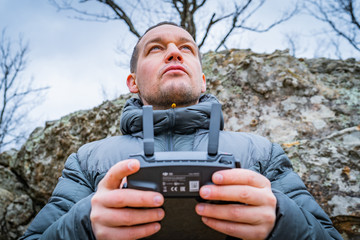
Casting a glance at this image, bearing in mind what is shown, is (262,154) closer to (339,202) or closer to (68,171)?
(339,202)

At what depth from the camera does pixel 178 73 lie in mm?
1488

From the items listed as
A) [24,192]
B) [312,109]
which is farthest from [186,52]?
[24,192]

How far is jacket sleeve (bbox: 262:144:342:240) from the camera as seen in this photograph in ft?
2.31

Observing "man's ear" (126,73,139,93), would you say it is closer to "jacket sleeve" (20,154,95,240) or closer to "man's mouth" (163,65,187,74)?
"man's mouth" (163,65,187,74)

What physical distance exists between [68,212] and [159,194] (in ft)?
1.30

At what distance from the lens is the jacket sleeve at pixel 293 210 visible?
2.31 ft

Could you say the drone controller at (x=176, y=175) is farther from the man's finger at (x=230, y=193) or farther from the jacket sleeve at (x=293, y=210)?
the jacket sleeve at (x=293, y=210)

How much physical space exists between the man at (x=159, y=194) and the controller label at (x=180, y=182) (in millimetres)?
27

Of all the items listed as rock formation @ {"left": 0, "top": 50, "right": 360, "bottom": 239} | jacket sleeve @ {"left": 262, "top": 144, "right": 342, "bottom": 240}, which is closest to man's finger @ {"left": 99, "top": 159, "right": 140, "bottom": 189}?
jacket sleeve @ {"left": 262, "top": 144, "right": 342, "bottom": 240}

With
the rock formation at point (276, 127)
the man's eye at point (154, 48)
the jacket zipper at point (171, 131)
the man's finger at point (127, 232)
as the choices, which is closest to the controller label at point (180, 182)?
the man's finger at point (127, 232)

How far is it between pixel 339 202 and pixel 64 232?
5.68 feet

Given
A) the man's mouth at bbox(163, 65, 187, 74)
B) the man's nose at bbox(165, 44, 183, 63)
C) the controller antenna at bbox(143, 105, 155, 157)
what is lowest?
the controller antenna at bbox(143, 105, 155, 157)

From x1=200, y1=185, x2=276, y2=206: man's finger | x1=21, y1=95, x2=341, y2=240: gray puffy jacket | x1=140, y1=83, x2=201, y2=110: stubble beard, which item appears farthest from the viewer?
x1=140, y1=83, x2=201, y2=110: stubble beard

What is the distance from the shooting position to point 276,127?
2291 mm
